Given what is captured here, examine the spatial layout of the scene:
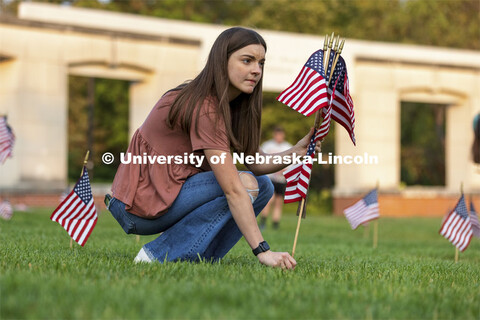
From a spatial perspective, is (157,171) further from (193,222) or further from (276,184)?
(276,184)

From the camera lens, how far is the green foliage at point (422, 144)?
41.0m

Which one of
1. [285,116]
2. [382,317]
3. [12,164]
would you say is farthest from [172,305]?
[285,116]

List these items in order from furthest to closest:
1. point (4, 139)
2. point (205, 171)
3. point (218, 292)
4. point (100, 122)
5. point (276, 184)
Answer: point (100, 122), point (276, 184), point (4, 139), point (205, 171), point (218, 292)

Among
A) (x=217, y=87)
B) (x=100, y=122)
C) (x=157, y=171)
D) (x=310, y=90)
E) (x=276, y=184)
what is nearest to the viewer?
(x=217, y=87)

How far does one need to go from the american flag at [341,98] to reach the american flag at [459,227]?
3202 mm

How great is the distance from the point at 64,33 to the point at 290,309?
59.5ft

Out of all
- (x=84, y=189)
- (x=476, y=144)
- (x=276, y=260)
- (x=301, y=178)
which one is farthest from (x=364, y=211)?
(x=276, y=260)

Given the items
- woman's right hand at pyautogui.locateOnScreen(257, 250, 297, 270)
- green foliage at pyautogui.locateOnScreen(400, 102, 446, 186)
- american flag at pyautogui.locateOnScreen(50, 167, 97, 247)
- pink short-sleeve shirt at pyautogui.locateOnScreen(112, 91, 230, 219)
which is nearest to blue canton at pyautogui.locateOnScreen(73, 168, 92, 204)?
american flag at pyautogui.locateOnScreen(50, 167, 97, 247)

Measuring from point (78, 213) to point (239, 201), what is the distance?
3190mm

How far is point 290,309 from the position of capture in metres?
3.42

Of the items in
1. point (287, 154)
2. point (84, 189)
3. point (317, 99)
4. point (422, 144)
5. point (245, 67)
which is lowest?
point (84, 189)

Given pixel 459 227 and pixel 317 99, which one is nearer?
pixel 317 99

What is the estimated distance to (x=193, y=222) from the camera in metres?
5.10

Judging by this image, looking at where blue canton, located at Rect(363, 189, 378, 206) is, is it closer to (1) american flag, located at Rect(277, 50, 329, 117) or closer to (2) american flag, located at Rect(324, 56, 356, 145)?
(2) american flag, located at Rect(324, 56, 356, 145)
